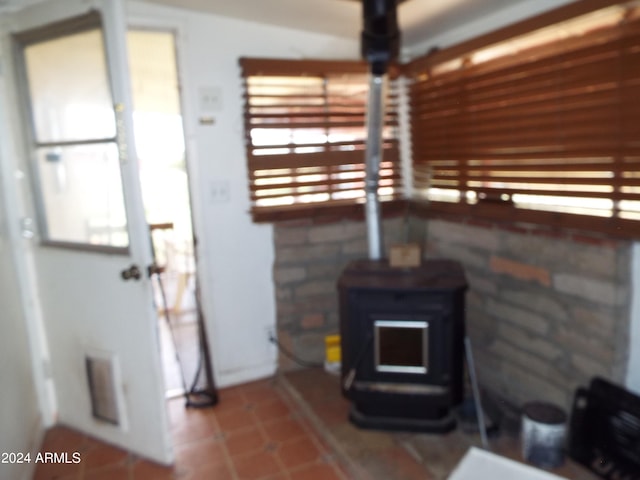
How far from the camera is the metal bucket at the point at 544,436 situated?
1.82 m

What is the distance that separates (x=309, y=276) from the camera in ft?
9.26

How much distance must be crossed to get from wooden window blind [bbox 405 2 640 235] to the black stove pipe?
0.48 m

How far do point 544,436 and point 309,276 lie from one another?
1.48 m

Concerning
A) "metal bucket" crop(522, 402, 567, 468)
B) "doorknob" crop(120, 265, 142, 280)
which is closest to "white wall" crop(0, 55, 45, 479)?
"doorknob" crop(120, 265, 142, 280)

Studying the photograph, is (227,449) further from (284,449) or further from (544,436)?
(544,436)

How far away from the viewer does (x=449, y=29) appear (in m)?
2.53

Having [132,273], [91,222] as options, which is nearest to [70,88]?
[91,222]

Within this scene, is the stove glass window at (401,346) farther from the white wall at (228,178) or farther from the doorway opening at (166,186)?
the doorway opening at (166,186)

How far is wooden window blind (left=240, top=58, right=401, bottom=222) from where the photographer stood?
261cm

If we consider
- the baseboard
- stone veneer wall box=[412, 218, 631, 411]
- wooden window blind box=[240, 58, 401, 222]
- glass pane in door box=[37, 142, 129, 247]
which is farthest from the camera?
the baseboard

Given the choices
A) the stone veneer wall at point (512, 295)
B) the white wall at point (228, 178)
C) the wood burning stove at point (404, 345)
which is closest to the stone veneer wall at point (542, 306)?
the stone veneer wall at point (512, 295)

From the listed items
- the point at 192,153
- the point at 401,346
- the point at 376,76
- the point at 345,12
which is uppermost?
the point at 345,12

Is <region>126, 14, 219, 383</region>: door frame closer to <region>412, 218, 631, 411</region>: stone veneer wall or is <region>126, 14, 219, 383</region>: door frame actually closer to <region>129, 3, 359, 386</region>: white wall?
<region>129, 3, 359, 386</region>: white wall

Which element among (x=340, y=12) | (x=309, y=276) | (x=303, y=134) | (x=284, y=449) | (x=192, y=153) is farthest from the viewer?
(x=309, y=276)
